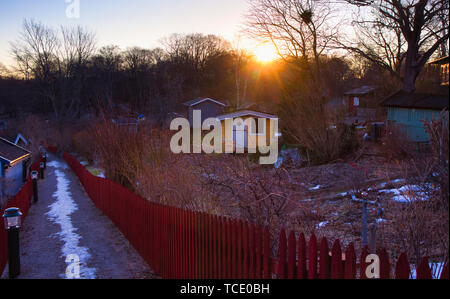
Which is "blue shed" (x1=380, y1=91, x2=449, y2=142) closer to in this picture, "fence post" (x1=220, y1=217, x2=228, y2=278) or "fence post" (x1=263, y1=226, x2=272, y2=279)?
"fence post" (x1=220, y1=217, x2=228, y2=278)

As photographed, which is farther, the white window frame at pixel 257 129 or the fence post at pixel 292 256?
the white window frame at pixel 257 129

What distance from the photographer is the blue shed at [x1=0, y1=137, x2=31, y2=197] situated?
19.4 m

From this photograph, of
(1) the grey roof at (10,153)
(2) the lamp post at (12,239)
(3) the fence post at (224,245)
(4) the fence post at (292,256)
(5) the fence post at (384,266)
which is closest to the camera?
(5) the fence post at (384,266)

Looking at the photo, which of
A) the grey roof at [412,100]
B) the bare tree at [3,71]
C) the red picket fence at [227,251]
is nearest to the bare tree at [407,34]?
the grey roof at [412,100]

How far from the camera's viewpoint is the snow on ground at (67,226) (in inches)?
282

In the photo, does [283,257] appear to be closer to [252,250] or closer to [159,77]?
[252,250]

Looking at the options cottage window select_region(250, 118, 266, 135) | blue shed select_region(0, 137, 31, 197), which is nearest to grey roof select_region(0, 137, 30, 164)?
blue shed select_region(0, 137, 31, 197)

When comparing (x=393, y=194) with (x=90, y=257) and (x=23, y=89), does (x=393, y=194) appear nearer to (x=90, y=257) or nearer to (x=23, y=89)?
(x=90, y=257)

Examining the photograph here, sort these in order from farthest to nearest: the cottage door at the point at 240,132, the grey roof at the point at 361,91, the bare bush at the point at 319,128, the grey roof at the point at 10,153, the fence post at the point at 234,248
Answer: the grey roof at the point at 361,91, the cottage door at the point at 240,132, the grey roof at the point at 10,153, the bare bush at the point at 319,128, the fence post at the point at 234,248

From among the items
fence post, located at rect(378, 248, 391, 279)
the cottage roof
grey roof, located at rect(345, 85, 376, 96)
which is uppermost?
grey roof, located at rect(345, 85, 376, 96)

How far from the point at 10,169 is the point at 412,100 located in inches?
943

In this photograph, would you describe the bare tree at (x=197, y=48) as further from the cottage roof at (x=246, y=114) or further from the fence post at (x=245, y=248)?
the fence post at (x=245, y=248)

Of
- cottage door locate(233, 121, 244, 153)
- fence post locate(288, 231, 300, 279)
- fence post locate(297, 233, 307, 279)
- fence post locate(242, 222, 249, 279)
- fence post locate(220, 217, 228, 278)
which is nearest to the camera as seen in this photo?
fence post locate(297, 233, 307, 279)

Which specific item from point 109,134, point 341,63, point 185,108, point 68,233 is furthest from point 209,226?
point 185,108
